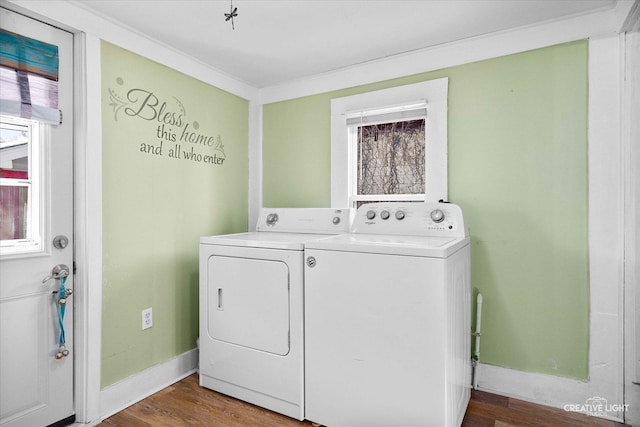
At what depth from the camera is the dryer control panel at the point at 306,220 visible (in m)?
2.38

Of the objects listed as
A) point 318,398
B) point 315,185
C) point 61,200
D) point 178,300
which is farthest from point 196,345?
point 315,185

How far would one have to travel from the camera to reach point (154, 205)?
7.09ft

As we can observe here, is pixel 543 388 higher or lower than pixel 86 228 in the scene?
lower

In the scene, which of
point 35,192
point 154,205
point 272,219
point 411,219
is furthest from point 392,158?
point 35,192

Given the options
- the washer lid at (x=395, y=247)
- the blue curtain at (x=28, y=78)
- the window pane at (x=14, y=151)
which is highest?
the blue curtain at (x=28, y=78)

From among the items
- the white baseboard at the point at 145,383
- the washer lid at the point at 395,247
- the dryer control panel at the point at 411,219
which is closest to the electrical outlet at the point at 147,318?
the white baseboard at the point at 145,383

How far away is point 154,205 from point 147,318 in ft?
2.26

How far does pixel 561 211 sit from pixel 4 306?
111 inches

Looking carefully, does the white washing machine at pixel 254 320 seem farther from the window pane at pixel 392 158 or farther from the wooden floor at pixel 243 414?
the window pane at pixel 392 158

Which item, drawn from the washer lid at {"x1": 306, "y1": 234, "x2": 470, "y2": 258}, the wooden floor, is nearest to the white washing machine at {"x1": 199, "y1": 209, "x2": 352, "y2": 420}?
the wooden floor

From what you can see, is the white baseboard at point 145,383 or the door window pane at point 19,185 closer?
the door window pane at point 19,185

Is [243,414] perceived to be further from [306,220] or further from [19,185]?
[19,185]

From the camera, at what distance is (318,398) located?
179cm

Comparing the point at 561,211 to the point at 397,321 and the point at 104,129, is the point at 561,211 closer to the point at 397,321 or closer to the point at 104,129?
the point at 397,321
